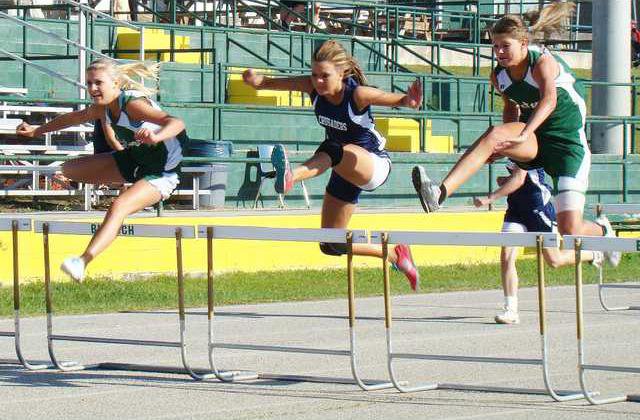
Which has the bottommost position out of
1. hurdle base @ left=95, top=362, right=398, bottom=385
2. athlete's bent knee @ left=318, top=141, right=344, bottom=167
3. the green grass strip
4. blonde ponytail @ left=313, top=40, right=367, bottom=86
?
the green grass strip

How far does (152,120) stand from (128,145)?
1.61 ft

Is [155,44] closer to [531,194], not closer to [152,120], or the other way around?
[531,194]

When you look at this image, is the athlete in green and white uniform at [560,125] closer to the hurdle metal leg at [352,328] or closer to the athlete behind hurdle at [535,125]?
the athlete behind hurdle at [535,125]

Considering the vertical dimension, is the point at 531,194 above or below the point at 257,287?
above

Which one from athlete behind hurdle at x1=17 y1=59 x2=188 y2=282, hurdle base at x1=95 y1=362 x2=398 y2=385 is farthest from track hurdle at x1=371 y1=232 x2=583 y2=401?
athlete behind hurdle at x1=17 y1=59 x2=188 y2=282

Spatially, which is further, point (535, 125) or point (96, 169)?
point (96, 169)

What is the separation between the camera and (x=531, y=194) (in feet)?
41.0

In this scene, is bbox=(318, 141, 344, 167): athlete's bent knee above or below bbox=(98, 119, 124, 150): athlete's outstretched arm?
below

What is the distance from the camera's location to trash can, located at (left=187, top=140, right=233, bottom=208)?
1891 centimetres

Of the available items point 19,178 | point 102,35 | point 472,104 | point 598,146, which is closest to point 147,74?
point 19,178

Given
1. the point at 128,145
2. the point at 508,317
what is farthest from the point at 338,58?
the point at 508,317

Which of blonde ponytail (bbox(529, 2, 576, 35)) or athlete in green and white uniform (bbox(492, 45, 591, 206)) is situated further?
blonde ponytail (bbox(529, 2, 576, 35))

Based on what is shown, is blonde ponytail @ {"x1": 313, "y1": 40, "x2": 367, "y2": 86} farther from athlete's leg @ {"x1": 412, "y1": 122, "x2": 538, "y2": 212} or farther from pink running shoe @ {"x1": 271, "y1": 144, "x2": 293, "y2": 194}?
athlete's leg @ {"x1": 412, "y1": 122, "x2": 538, "y2": 212}

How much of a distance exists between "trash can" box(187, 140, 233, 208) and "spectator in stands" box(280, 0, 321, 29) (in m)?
7.74
